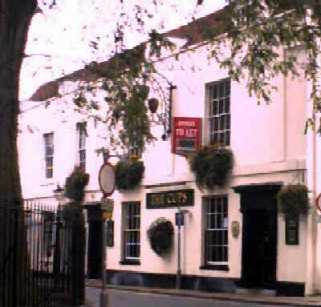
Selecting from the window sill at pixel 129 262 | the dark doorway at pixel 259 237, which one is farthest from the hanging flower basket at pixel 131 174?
the dark doorway at pixel 259 237

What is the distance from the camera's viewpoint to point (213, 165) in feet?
84.3

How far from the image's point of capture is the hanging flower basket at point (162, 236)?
28.0 metres

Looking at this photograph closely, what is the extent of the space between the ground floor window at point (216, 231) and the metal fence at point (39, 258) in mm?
10258

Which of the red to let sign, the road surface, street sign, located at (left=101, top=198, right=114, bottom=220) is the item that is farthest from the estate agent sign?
street sign, located at (left=101, top=198, right=114, bottom=220)

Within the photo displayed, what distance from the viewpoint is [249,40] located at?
1295 cm

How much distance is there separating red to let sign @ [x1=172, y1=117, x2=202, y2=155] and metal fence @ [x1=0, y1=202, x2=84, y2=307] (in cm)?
1004

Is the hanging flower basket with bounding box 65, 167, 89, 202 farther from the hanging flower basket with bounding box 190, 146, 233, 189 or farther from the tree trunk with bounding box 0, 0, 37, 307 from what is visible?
the tree trunk with bounding box 0, 0, 37, 307

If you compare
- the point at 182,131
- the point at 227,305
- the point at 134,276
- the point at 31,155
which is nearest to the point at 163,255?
the point at 134,276

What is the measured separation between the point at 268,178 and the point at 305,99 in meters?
2.50

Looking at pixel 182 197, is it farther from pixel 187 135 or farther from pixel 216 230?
pixel 187 135

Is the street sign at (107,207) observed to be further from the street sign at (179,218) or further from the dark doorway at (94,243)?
the dark doorway at (94,243)

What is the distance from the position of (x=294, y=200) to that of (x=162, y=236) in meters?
6.66

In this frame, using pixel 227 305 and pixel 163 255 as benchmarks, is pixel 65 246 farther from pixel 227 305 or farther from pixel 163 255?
pixel 163 255

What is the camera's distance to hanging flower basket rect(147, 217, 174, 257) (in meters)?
28.0
